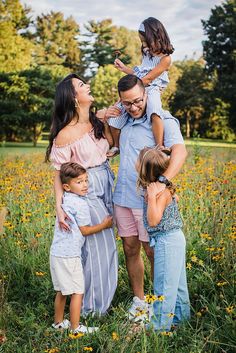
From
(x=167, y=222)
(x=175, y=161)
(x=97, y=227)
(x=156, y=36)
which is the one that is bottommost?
(x=97, y=227)

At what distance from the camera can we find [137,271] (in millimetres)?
3562

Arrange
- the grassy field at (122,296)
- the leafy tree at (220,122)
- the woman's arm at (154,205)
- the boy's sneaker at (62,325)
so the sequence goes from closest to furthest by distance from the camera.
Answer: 1. the grassy field at (122,296)
2. the woman's arm at (154,205)
3. the boy's sneaker at (62,325)
4. the leafy tree at (220,122)

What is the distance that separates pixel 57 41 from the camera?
44281mm

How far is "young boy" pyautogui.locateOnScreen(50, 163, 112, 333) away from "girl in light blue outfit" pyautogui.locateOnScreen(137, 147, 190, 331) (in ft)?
1.51

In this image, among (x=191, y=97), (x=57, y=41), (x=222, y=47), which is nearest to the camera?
(x=222, y=47)

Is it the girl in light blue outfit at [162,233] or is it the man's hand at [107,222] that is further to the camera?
the man's hand at [107,222]

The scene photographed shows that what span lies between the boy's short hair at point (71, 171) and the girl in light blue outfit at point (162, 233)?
43 centimetres

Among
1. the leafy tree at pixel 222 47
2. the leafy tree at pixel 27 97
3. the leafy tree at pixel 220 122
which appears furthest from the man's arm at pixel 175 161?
the leafy tree at pixel 220 122

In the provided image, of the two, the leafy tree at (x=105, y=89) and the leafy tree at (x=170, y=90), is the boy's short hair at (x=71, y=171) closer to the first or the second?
the leafy tree at (x=105, y=89)

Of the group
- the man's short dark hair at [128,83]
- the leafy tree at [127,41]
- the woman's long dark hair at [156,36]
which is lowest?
the man's short dark hair at [128,83]

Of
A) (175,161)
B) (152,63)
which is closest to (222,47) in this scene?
(152,63)

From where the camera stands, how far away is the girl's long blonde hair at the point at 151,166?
9.93ft

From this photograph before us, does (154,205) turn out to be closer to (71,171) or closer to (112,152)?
(71,171)

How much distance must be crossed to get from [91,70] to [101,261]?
39.9m
